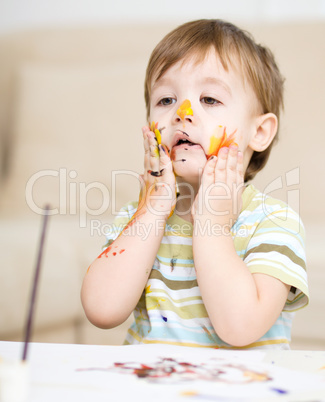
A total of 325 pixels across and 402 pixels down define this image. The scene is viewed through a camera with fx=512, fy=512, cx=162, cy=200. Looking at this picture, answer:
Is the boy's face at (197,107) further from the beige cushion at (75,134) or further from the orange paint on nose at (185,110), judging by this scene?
the beige cushion at (75,134)

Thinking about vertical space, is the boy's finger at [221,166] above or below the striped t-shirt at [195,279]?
above

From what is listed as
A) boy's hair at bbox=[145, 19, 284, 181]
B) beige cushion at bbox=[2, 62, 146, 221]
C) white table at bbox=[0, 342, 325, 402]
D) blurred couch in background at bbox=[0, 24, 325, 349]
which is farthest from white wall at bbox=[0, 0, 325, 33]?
white table at bbox=[0, 342, 325, 402]

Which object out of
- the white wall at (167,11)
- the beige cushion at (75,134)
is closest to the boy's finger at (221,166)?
the beige cushion at (75,134)

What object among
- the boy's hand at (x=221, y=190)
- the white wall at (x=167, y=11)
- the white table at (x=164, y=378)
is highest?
the white wall at (x=167, y=11)

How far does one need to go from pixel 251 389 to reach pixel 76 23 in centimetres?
Answer: 176

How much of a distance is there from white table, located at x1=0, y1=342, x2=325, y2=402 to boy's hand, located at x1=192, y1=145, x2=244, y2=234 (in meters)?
0.28

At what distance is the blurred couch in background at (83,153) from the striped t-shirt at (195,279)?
49cm

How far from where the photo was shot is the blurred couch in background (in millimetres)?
1515

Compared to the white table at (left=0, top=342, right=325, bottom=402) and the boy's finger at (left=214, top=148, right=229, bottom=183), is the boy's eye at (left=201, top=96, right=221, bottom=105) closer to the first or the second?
the boy's finger at (left=214, top=148, right=229, bottom=183)

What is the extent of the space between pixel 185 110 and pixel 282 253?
0.30 m

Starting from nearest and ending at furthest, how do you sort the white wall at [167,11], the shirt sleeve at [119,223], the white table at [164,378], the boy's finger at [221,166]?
the white table at [164,378] → the boy's finger at [221,166] → the shirt sleeve at [119,223] → the white wall at [167,11]

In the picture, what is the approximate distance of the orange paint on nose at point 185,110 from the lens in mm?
913

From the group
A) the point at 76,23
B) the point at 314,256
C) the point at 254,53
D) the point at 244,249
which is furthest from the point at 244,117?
the point at 76,23

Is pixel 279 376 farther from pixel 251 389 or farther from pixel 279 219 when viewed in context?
pixel 279 219
